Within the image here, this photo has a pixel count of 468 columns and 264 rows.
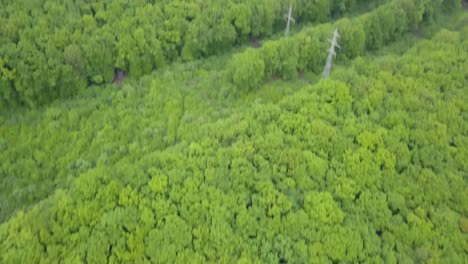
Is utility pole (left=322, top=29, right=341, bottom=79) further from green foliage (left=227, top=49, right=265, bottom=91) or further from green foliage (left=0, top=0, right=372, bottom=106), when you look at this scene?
green foliage (left=0, top=0, right=372, bottom=106)

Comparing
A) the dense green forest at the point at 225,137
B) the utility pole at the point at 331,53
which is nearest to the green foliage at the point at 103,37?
the dense green forest at the point at 225,137

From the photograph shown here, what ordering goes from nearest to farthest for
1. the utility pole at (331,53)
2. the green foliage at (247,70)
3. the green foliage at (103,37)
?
the green foliage at (103,37) → the green foliage at (247,70) → the utility pole at (331,53)

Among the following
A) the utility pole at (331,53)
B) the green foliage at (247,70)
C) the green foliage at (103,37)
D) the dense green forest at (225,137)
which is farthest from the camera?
the utility pole at (331,53)

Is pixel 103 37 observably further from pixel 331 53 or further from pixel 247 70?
pixel 331 53

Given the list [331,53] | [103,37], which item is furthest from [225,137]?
[103,37]

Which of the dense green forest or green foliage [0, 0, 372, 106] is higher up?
green foliage [0, 0, 372, 106]

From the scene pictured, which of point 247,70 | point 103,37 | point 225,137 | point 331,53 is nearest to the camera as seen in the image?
point 225,137

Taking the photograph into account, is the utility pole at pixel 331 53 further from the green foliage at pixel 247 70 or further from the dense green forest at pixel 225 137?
the green foliage at pixel 247 70

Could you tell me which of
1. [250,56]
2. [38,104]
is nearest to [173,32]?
[250,56]

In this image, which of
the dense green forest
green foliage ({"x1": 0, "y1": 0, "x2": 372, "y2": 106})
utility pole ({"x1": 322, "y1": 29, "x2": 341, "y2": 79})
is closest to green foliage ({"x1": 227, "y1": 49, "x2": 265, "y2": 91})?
the dense green forest

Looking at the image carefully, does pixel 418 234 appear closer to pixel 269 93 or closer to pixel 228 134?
pixel 228 134
